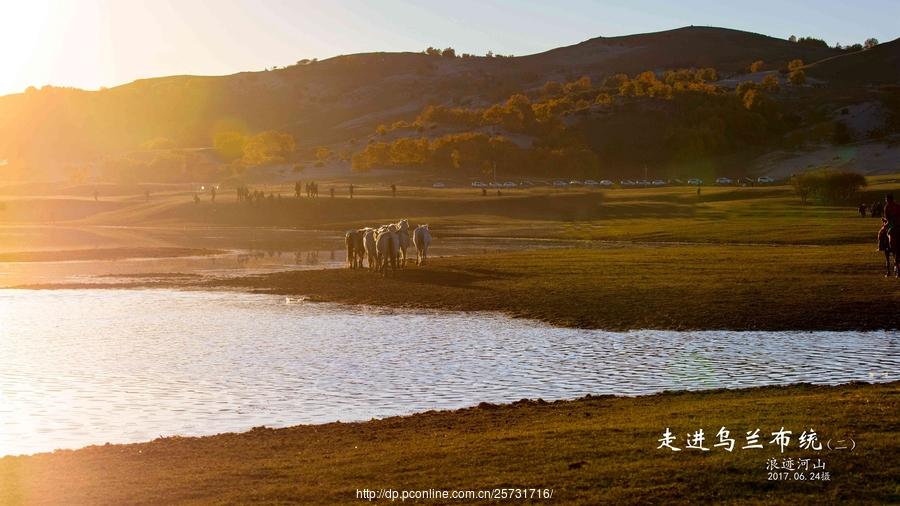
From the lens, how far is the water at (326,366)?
18.4 m

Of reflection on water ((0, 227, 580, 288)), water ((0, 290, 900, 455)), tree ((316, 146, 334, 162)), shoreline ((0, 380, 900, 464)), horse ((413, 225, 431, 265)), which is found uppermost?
tree ((316, 146, 334, 162))

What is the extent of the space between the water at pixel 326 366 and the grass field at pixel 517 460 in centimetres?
211

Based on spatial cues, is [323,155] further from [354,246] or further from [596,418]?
[596,418]

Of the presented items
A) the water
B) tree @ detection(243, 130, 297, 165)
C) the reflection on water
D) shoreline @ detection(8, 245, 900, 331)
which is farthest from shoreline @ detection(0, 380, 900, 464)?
tree @ detection(243, 130, 297, 165)

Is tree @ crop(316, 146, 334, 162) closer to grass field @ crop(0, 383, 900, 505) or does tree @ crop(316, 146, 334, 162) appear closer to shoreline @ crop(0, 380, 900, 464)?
shoreline @ crop(0, 380, 900, 464)

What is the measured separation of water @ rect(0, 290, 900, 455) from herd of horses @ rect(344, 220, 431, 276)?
36.0 ft

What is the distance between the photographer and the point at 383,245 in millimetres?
43125

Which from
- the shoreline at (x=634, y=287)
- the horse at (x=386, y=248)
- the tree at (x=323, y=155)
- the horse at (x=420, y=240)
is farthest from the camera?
the tree at (x=323, y=155)

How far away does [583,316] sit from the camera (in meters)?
29.8

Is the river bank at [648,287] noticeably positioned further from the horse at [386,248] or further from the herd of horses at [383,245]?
the herd of horses at [383,245]

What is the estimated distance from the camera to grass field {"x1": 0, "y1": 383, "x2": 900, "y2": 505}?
11.7m

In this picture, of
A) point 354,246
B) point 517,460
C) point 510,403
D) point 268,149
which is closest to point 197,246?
point 354,246

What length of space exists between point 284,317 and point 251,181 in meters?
125

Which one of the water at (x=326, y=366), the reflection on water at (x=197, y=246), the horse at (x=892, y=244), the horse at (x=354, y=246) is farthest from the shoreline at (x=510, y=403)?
the reflection on water at (x=197, y=246)
